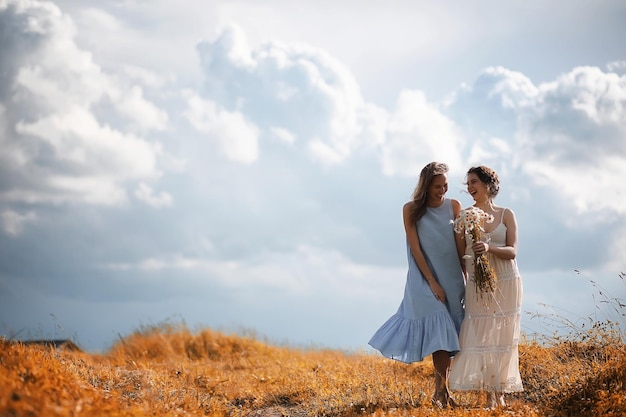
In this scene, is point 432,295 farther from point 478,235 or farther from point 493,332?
point 478,235

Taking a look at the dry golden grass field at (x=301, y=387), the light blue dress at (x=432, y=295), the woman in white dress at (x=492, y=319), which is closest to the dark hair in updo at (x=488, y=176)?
the woman in white dress at (x=492, y=319)

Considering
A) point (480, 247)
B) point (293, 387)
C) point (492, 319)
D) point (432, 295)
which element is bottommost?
point (293, 387)

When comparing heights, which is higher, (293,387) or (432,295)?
(432,295)

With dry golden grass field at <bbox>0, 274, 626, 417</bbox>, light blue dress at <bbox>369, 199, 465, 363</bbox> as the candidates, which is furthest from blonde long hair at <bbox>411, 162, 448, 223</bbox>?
dry golden grass field at <bbox>0, 274, 626, 417</bbox>

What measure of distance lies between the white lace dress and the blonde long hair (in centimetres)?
91

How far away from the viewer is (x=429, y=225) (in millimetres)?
8523

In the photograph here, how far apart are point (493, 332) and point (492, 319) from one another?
0.18 meters

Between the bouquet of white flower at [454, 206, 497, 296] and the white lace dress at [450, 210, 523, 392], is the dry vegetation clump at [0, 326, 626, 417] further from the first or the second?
the bouquet of white flower at [454, 206, 497, 296]

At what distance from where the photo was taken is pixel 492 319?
834cm

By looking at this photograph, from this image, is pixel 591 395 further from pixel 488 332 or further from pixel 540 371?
pixel 540 371

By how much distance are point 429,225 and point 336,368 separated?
15.7 ft

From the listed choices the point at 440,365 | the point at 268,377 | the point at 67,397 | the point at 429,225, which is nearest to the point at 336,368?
the point at 268,377

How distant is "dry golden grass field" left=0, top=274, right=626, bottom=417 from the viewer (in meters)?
6.42

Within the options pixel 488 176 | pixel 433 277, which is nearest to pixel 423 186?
pixel 488 176
